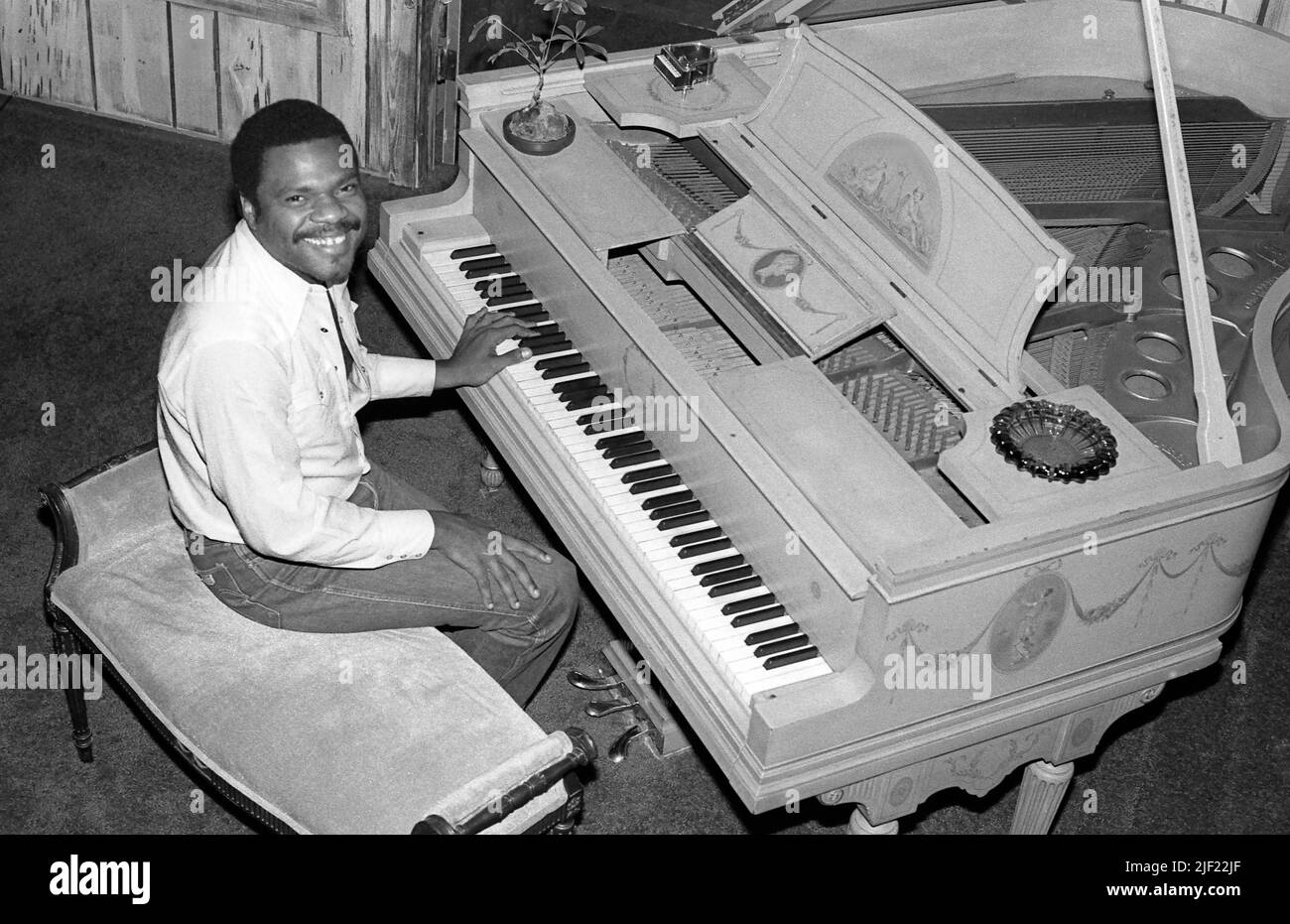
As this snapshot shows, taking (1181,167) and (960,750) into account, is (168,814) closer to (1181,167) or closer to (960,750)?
(960,750)

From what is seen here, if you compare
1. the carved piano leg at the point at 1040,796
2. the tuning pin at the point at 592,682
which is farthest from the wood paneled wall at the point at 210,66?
the carved piano leg at the point at 1040,796

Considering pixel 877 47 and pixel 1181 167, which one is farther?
pixel 877 47

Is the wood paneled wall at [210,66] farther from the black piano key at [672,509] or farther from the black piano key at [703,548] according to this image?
the black piano key at [703,548]

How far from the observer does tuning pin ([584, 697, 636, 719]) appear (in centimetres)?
420

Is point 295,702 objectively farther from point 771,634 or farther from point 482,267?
point 482,267

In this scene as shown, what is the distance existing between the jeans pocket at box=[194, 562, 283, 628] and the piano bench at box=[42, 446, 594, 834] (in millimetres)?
23

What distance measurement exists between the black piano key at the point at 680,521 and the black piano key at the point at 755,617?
0.29 m

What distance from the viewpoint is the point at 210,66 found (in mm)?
6113

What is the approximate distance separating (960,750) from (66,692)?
215 cm

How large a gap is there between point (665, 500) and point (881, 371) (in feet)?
2.02

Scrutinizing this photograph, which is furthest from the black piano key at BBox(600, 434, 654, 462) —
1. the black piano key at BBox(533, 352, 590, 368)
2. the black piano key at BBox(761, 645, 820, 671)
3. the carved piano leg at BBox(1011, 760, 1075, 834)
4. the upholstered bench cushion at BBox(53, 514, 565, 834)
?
the carved piano leg at BBox(1011, 760, 1075, 834)

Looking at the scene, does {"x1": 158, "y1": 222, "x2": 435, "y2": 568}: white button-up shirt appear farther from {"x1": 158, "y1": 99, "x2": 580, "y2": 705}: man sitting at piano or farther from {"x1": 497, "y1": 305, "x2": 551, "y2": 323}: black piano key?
{"x1": 497, "y1": 305, "x2": 551, "y2": 323}: black piano key
